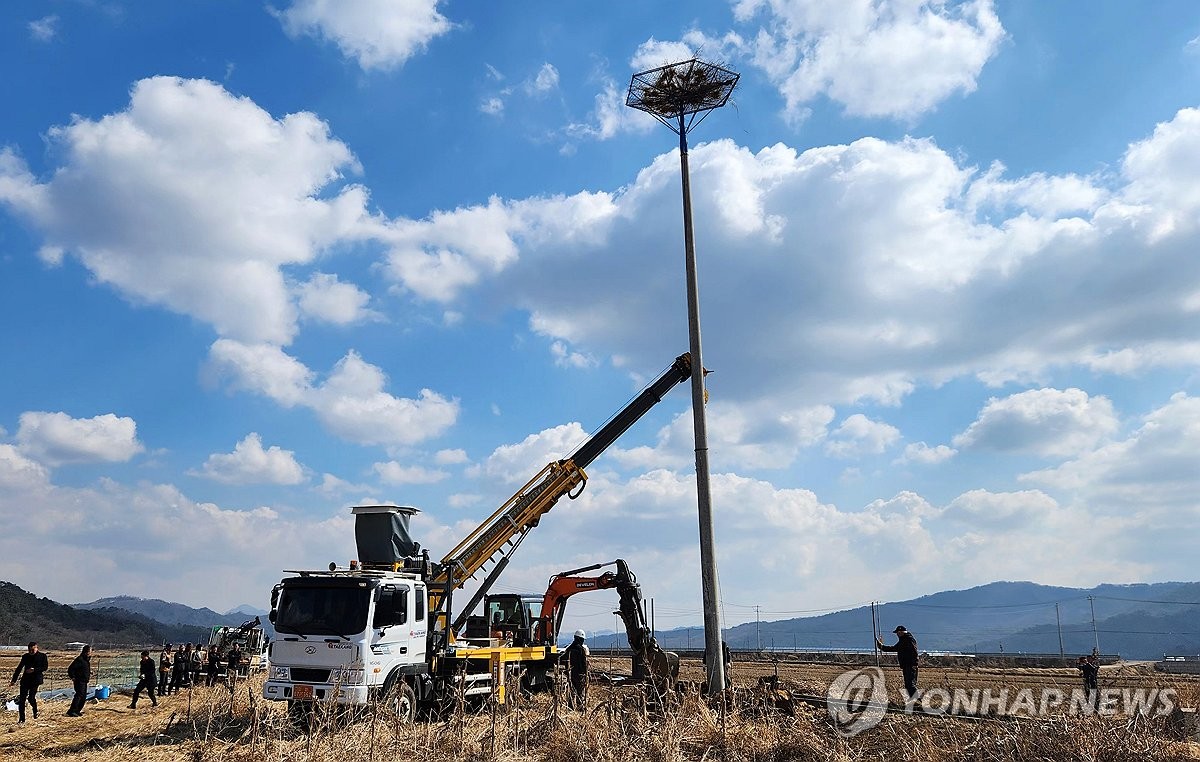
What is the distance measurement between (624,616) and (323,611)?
842cm

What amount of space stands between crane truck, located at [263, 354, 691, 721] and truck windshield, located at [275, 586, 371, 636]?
19 millimetres

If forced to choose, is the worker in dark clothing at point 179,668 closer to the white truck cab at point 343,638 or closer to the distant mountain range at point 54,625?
the white truck cab at point 343,638

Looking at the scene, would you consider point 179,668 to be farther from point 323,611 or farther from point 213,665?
point 323,611

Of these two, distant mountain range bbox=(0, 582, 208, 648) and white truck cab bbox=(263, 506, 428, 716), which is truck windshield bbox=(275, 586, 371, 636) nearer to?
white truck cab bbox=(263, 506, 428, 716)

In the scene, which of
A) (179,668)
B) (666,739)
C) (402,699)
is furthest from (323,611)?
(179,668)

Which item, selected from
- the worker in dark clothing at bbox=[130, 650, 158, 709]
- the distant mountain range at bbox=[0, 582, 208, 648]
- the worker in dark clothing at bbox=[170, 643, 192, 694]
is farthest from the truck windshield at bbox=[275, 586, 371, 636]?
the distant mountain range at bbox=[0, 582, 208, 648]

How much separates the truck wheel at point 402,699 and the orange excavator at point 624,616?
5.34 m

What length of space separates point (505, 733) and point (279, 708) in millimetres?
7585

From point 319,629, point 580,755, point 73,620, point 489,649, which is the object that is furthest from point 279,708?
point 73,620

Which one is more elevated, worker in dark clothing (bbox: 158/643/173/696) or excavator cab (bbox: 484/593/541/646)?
excavator cab (bbox: 484/593/541/646)

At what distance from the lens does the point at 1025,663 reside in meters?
63.8

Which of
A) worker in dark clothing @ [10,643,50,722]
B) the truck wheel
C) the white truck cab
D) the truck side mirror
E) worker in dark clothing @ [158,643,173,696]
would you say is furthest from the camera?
worker in dark clothing @ [158,643,173,696]

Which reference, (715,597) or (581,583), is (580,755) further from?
(581,583)

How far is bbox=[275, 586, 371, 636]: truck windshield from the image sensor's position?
1691 centimetres
